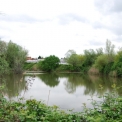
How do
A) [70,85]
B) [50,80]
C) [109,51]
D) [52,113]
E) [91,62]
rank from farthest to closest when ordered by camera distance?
[91,62] → [109,51] → [50,80] → [70,85] → [52,113]

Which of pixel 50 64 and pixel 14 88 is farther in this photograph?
pixel 50 64

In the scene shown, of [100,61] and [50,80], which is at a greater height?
[100,61]

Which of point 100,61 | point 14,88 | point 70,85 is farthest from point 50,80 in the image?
point 100,61

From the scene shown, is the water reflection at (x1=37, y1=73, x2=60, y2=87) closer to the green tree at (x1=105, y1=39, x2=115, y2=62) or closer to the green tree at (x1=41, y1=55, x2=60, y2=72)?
the green tree at (x1=105, y1=39, x2=115, y2=62)

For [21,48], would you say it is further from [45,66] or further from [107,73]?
[107,73]

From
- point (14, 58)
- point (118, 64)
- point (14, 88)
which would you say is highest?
point (14, 58)

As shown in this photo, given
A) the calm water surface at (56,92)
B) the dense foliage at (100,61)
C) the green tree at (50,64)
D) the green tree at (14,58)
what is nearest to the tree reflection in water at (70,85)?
the calm water surface at (56,92)

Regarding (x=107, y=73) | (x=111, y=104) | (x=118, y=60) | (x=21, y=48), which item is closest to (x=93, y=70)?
(x=107, y=73)

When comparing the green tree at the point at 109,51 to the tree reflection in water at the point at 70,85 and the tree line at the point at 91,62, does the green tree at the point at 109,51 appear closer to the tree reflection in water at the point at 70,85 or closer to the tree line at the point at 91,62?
the tree line at the point at 91,62

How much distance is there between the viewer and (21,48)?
4062cm

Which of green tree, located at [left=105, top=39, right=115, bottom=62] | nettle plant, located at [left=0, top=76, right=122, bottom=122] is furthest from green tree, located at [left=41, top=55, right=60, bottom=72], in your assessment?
nettle plant, located at [left=0, top=76, right=122, bottom=122]

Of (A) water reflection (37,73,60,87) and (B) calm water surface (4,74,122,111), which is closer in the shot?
(B) calm water surface (4,74,122,111)

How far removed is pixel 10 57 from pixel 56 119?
3167cm

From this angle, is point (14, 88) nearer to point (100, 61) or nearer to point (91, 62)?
point (100, 61)
